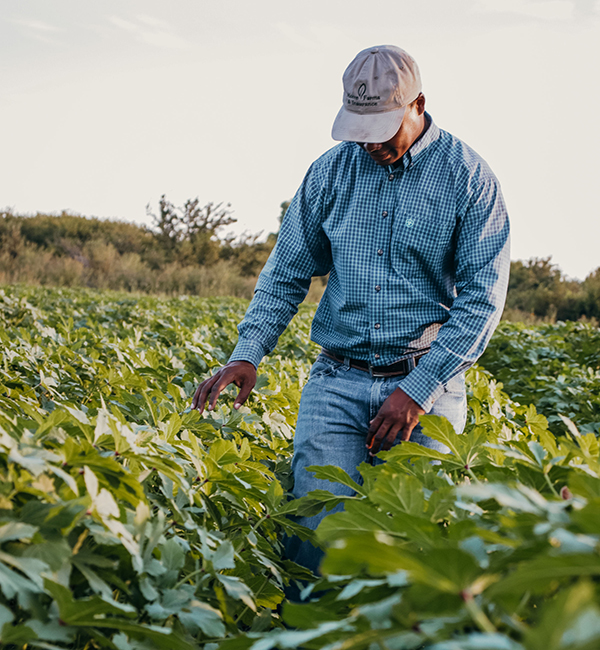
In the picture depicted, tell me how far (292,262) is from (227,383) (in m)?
0.80

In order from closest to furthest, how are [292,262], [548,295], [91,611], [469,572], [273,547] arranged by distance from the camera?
[469,572]
[91,611]
[273,547]
[292,262]
[548,295]

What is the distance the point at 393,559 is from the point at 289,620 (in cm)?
35

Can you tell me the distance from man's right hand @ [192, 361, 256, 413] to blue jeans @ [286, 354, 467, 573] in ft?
1.08

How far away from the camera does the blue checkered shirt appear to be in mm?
2592

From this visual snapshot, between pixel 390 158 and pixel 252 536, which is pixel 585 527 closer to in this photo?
pixel 252 536

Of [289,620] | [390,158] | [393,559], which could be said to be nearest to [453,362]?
[390,158]

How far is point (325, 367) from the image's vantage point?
2.97 meters

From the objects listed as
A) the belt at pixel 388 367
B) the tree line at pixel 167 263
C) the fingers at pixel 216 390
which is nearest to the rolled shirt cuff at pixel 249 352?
the fingers at pixel 216 390

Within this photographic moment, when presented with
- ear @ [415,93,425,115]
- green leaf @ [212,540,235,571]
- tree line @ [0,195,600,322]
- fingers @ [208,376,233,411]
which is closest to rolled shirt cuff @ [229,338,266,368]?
fingers @ [208,376,233,411]

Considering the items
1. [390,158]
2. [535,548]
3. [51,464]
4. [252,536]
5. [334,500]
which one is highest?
[390,158]

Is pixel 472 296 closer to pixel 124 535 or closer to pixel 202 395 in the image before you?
pixel 202 395

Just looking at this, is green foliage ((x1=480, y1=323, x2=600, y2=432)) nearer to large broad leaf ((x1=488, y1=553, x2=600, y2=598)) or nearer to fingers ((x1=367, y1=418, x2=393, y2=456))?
fingers ((x1=367, y1=418, x2=393, y2=456))

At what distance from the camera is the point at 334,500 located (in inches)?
66.2

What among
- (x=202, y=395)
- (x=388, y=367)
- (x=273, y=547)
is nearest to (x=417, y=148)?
(x=388, y=367)
